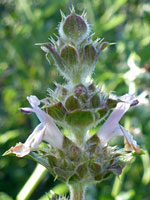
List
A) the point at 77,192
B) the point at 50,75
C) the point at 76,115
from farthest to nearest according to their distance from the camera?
the point at 50,75, the point at 77,192, the point at 76,115

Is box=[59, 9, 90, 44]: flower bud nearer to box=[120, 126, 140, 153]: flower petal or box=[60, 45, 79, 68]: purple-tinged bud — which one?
box=[60, 45, 79, 68]: purple-tinged bud

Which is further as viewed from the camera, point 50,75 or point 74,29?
point 50,75

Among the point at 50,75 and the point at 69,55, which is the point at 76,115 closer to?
the point at 69,55

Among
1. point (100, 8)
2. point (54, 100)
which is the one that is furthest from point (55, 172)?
point (100, 8)

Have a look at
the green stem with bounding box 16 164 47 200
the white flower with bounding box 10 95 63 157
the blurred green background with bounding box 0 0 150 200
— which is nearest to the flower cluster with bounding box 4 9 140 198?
the white flower with bounding box 10 95 63 157

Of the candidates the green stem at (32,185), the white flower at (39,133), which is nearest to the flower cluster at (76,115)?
the white flower at (39,133)

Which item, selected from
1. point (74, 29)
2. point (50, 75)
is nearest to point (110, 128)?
point (74, 29)

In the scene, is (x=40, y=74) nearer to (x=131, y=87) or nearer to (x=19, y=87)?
(x=19, y=87)
